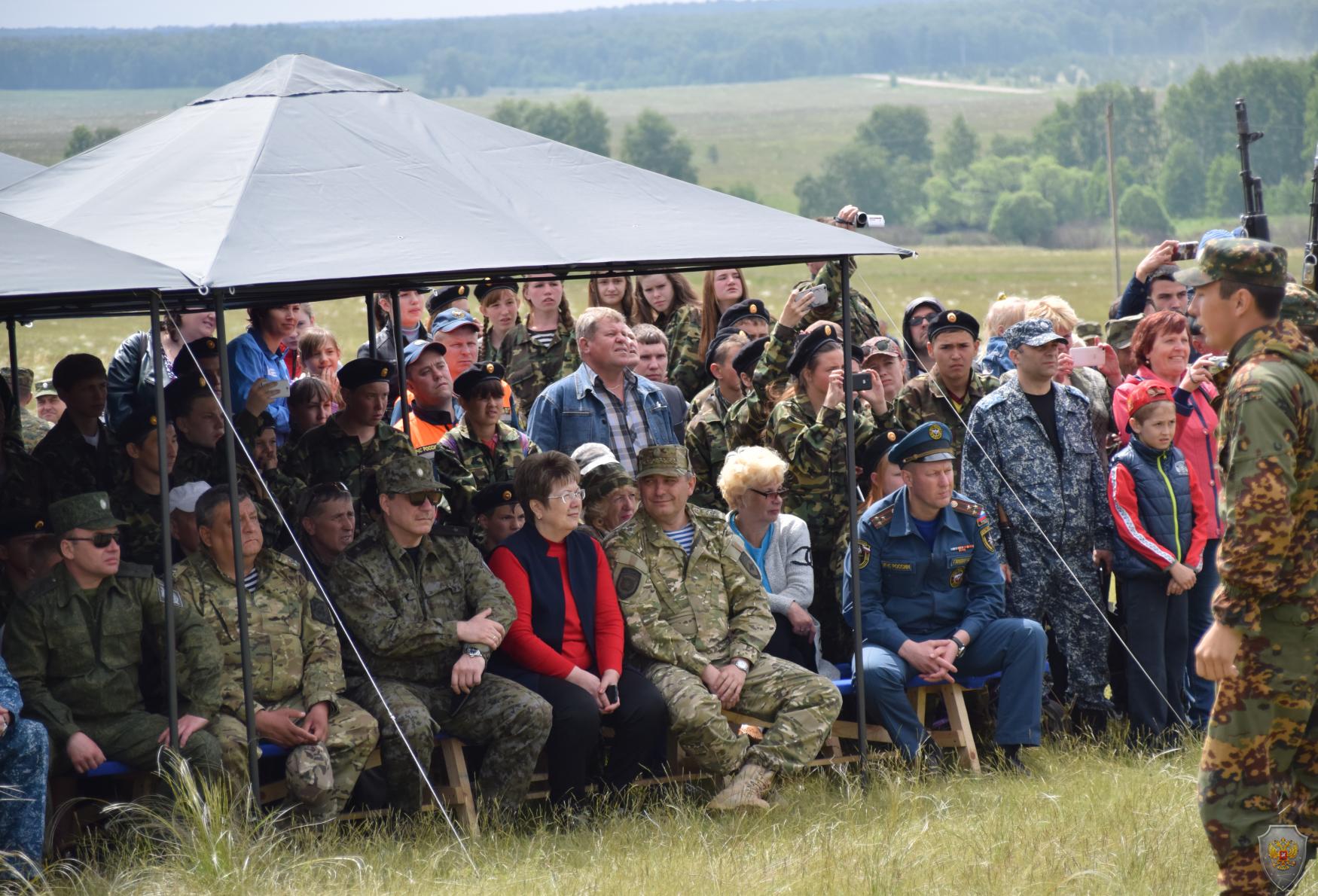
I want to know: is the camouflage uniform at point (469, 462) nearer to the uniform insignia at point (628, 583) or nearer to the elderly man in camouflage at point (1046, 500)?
the uniform insignia at point (628, 583)

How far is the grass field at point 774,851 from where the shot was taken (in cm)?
502

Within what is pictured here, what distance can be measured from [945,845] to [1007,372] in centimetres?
276

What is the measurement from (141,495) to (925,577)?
3485 millimetres

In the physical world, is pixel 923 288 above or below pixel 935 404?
below

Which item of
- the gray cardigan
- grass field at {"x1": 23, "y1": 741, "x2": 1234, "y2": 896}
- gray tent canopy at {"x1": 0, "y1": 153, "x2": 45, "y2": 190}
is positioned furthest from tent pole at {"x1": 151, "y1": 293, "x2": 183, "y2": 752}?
gray tent canopy at {"x1": 0, "y1": 153, "x2": 45, "y2": 190}

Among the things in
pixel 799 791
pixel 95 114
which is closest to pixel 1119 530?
pixel 799 791

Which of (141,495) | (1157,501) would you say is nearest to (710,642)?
(1157,501)

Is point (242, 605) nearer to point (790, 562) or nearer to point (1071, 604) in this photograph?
point (790, 562)

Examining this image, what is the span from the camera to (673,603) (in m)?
6.48

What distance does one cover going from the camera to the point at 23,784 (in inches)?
204

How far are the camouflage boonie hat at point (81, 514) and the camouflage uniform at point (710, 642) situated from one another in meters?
2.10

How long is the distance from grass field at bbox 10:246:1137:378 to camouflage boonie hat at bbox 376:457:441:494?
689 inches

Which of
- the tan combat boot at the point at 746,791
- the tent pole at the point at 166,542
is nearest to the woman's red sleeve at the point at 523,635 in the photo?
the tan combat boot at the point at 746,791

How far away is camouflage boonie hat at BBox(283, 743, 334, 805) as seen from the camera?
5648 mm
